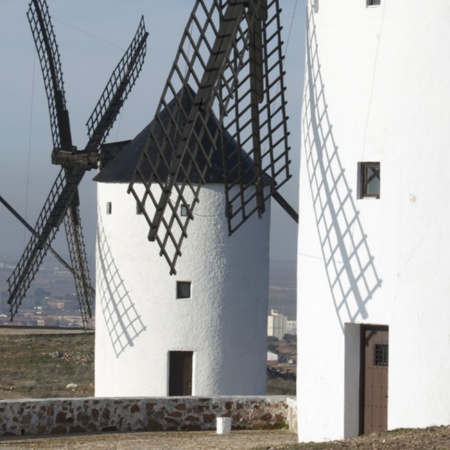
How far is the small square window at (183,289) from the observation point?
23.9m

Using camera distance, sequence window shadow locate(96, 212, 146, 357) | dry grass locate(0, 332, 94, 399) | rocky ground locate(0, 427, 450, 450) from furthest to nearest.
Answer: dry grass locate(0, 332, 94, 399) < window shadow locate(96, 212, 146, 357) < rocky ground locate(0, 427, 450, 450)

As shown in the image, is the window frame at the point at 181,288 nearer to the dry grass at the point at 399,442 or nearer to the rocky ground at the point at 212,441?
the rocky ground at the point at 212,441

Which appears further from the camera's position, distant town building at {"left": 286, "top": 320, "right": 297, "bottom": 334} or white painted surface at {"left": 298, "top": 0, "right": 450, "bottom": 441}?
distant town building at {"left": 286, "top": 320, "right": 297, "bottom": 334}

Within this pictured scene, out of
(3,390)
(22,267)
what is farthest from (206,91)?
(22,267)

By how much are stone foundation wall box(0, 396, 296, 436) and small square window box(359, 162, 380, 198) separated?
13.3 feet

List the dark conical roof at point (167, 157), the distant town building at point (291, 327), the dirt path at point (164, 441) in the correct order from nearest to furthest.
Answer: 1. the dirt path at point (164, 441)
2. the dark conical roof at point (167, 157)
3. the distant town building at point (291, 327)

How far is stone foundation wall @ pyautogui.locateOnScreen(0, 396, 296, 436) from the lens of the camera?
18.7 meters

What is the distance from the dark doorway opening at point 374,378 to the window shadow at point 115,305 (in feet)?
27.6

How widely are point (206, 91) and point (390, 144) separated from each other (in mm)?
2598

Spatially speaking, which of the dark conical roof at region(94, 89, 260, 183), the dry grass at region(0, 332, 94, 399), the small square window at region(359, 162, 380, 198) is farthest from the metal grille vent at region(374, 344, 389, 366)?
the dry grass at region(0, 332, 94, 399)

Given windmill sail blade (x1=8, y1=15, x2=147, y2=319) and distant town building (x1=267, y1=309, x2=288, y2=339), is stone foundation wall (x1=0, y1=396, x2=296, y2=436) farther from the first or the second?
distant town building (x1=267, y1=309, x2=288, y2=339)

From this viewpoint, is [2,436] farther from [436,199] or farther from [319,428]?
[436,199]

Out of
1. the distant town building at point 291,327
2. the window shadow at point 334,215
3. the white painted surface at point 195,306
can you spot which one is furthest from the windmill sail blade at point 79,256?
the distant town building at point 291,327

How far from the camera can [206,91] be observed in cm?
1712
